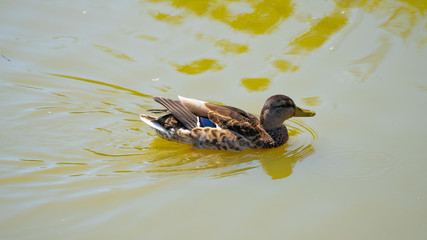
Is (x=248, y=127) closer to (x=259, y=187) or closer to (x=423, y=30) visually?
(x=259, y=187)

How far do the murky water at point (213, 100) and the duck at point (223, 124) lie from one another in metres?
0.17

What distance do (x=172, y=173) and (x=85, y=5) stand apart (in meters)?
5.77

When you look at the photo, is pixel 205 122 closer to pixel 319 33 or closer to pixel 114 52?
pixel 114 52

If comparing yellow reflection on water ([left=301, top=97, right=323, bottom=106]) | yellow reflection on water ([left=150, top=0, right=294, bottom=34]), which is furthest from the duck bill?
yellow reflection on water ([left=150, top=0, right=294, bottom=34])

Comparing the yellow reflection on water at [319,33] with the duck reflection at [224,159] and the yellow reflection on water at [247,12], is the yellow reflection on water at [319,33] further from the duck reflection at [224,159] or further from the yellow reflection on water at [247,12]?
the duck reflection at [224,159]

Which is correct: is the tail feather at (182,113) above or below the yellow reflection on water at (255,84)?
below

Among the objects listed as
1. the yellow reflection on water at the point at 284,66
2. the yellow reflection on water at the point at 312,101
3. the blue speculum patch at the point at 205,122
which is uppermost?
the yellow reflection on water at the point at 284,66

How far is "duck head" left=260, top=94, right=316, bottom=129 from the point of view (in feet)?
23.0

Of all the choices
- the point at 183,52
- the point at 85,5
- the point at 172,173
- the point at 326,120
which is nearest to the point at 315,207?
the point at 172,173

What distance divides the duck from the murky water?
0.17m

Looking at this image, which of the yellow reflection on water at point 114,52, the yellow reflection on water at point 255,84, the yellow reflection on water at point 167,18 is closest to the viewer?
the yellow reflection on water at point 255,84

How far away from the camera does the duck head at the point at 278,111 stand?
7023 millimetres

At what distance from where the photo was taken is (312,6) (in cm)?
984

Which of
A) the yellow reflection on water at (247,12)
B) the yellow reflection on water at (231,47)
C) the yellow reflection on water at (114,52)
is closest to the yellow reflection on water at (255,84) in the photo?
the yellow reflection on water at (231,47)
